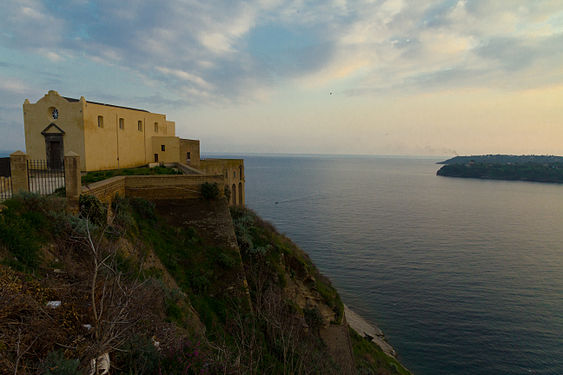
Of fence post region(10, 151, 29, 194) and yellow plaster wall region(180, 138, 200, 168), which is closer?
fence post region(10, 151, 29, 194)

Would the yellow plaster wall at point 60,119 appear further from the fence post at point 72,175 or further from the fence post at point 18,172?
the fence post at point 72,175

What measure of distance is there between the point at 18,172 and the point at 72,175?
Result: 5.41 ft

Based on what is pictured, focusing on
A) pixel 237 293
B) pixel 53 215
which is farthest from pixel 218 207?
pixel 53 215

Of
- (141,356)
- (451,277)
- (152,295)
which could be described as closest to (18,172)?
(152,295)

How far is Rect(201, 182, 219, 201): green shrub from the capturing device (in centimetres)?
1683

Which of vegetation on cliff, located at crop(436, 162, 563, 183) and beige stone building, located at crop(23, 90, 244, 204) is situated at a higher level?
beige stone building, located at crop(23, 90, 244, 204)

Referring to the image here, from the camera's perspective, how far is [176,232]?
14.3 metres

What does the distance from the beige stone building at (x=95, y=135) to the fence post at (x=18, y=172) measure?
11.2 m

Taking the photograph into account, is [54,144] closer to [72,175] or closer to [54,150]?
[54,150]

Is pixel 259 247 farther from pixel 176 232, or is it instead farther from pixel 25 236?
pixel 25 236

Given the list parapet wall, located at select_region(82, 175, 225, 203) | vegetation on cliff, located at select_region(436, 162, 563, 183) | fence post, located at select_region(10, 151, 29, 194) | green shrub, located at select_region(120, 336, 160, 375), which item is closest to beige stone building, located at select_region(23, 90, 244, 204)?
parapet wall, located at select_region(82, 175, 225, 203)

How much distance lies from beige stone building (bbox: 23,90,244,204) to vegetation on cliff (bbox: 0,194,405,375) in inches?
390

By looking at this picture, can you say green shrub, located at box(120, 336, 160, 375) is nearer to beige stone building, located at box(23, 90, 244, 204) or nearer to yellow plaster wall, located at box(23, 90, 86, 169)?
beige stone building, located at box(23, 90, 244, 204)

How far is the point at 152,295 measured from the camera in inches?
294
